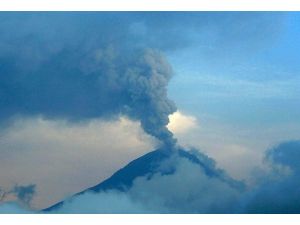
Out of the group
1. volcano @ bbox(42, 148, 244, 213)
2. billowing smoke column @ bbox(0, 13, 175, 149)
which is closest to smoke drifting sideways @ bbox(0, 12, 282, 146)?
billowing smoke column @ bbox(0, 13, 175, 149)

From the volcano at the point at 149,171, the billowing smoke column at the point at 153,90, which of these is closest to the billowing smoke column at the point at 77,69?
the billowing smoke column at the point at 153,90

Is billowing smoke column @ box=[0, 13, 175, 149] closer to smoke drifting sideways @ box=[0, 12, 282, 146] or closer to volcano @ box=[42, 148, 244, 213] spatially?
smoke drifting sideways @ box=[0, 12, 282, 146]

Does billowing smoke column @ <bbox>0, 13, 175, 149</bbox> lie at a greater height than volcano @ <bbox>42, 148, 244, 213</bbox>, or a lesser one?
greater

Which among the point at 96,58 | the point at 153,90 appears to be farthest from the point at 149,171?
the point at 96,58

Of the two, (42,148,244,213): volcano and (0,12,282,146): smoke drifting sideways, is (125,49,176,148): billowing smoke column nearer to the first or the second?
(0,12,282,146): smoke drifting sideways

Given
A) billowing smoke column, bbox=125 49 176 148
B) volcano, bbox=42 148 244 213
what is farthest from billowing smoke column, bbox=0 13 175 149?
volcano, bbox=42 148 244 213

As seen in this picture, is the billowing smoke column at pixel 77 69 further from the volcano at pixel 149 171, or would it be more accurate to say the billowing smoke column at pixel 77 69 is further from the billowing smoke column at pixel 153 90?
the volcano at pixel 149 171
